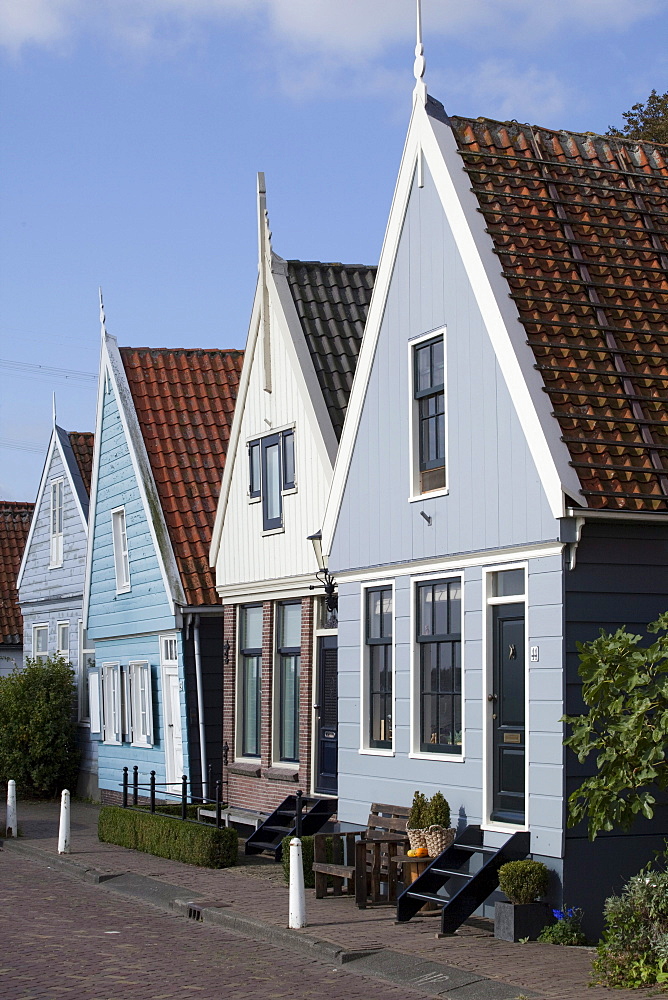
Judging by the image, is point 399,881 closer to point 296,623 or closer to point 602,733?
point 602,733

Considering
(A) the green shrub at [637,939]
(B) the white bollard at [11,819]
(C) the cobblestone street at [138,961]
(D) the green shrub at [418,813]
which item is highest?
(D) the green shrub at [418,813]

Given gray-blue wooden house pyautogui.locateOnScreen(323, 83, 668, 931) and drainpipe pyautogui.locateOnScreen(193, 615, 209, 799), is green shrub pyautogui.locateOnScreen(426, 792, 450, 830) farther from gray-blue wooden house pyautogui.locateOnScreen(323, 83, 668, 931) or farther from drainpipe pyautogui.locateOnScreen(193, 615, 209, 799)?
drainpipe pyautogui.locateOnScreen(193, 615, 209, 799)

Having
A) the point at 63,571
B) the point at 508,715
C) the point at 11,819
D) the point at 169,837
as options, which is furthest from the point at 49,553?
the point at 508,715

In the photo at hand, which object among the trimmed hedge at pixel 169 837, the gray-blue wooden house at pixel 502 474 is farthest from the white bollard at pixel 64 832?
the gray-blue wooden house at pixel 502 474

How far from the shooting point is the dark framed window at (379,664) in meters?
15.8

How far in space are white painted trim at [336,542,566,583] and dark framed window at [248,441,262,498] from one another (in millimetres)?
4466

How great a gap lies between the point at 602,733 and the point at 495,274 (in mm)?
4652

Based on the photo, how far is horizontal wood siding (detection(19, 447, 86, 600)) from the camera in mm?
30328

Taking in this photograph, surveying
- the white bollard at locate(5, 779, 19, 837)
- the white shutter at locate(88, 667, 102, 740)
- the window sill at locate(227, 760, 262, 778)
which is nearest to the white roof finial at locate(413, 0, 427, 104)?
the window sill at locate(227, 760, 262, 778)

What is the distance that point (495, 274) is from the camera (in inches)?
532

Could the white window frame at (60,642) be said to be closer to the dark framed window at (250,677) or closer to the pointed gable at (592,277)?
the dark framed window at (250,677)

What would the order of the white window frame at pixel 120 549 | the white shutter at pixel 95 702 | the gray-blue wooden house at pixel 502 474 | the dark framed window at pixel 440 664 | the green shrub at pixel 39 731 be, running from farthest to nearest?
the green shrub at pixel 39 731 → the white shutter at pixel 95 702 → the white window frame at pixel 120 549 → the dark framed window at pixel 440 664 → the gray-blue wooden house at pixel 502 474

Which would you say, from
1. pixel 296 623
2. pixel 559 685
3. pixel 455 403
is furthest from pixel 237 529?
pixel 559 685

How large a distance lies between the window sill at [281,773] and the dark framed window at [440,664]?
4.65m
